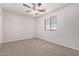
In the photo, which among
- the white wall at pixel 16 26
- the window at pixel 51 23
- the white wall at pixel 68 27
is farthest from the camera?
the white wall at pixel 16 26

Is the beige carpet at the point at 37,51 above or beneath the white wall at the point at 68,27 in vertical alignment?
beneath

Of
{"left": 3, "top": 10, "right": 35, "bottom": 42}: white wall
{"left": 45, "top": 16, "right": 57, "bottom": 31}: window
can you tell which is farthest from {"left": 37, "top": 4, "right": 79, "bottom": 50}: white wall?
{"left": 3, "top": 10, "right": 35, "bottom": 42}: white wall

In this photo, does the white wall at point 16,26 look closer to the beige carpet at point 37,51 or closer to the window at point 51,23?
the beige carpet at point 37,51

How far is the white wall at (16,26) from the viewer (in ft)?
17.9

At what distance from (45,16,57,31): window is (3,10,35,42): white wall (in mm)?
2005

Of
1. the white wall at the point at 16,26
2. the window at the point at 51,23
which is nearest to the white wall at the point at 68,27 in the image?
the window at the point at 51,23

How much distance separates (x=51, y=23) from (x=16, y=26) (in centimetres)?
285

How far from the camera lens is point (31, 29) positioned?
776cm

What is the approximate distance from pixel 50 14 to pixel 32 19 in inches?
107

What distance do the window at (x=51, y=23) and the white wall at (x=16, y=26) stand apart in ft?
6.58

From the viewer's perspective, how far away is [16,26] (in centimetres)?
620

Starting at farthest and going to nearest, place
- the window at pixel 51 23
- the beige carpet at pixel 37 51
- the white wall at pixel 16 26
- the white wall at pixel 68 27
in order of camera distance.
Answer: the white wall at pixel 16 26, the window at pixel 51 23, the white wall at pixel 68 27, the beige carpet at pixel 37 51

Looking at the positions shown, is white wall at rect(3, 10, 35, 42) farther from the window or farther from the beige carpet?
the window

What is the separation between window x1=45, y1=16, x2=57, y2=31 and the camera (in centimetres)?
532
